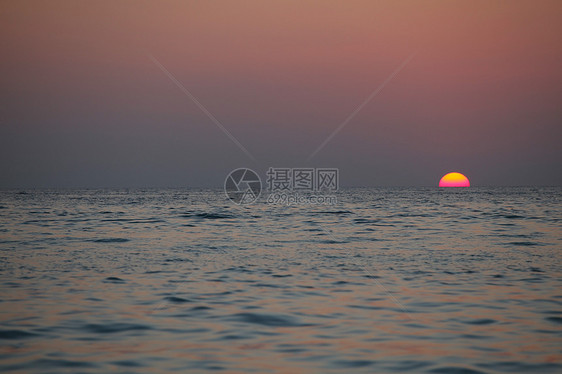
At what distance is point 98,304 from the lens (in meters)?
9.50

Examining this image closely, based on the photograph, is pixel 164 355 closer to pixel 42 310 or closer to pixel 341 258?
pixel 42 310

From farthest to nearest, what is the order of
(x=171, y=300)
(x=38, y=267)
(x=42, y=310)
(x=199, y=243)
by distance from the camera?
(x=199, y=243) → (x=38, y=267) → (x=171, y=300) → (x=42, y=310)

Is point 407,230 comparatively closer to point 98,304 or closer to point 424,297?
point 424,297

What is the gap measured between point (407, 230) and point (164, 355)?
2051cm

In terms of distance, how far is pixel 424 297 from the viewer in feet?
33.3

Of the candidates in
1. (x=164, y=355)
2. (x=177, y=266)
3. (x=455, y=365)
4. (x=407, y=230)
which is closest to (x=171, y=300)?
(x=164, y=355)

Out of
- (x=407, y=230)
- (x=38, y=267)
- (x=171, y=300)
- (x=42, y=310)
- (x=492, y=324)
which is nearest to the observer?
(x=492, y=324)

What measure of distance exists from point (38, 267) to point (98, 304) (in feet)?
16.4

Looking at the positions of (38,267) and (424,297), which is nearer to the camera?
(424,297)

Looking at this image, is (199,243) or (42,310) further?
(199,243)

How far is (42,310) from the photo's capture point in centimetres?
899

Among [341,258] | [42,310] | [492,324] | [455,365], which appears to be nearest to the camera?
[455,365]

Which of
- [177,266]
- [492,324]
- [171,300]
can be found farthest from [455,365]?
[177,266]

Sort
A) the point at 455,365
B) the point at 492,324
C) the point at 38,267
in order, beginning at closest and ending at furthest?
the point at 455,365 → the point at 492,324 → the point at 38,267
